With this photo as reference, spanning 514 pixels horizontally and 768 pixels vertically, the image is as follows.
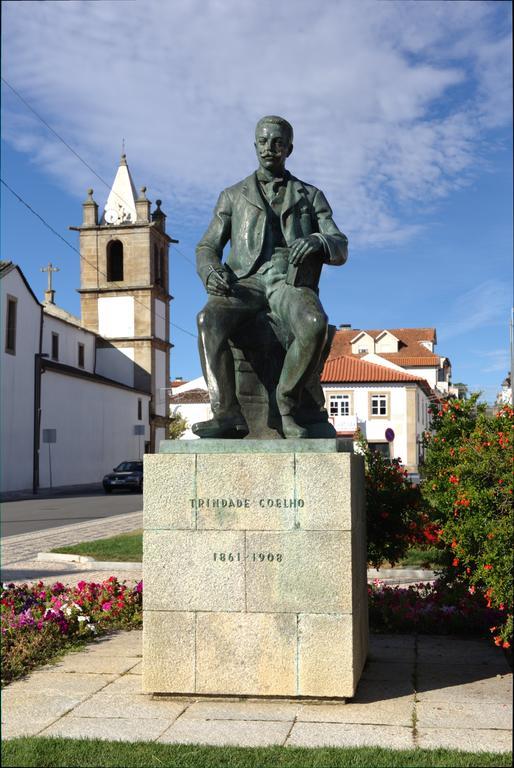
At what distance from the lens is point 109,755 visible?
4.29m

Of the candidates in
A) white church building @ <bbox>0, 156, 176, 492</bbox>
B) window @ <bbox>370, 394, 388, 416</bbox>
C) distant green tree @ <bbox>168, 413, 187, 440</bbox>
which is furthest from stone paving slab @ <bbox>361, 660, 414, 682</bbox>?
distant green tree @ <bbox>168, 413, 187, 440</bbox>

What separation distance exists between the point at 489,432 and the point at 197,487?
241 cm

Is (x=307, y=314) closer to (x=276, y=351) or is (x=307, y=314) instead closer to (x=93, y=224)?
(x=276, y=351)

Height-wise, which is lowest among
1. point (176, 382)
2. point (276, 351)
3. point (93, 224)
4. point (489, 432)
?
point (489, 432)

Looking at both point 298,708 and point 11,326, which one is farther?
point 11,326

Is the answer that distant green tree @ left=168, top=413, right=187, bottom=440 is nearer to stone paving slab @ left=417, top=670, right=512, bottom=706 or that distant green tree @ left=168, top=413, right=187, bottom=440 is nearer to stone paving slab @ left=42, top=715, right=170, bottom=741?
stone paving slab @ left=417, top=670, right=512, bottom=706

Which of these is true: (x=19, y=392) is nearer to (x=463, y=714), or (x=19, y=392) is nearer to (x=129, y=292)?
(x=129, y=292)

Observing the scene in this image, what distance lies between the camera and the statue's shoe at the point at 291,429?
5.57 meters

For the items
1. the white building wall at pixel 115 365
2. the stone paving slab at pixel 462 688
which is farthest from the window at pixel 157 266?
the stone paving slab at pixel 462 688

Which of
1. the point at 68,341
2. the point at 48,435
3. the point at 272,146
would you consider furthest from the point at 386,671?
the point at 68,341

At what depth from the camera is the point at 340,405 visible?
58.0 metres

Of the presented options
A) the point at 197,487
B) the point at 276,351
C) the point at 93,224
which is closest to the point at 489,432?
the point at 276,351

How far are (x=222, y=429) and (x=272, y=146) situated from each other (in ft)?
6.22

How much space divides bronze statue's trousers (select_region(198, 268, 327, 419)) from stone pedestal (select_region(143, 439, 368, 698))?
43 cm
